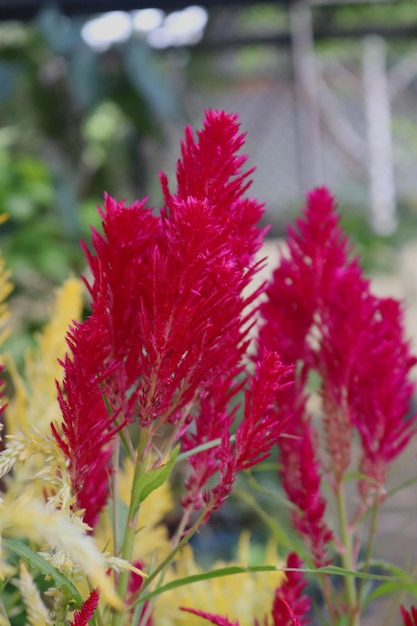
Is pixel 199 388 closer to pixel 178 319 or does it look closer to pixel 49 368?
pixel 178 319

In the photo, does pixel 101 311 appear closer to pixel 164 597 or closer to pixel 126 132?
pixel 164 597

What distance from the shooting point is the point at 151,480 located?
1.16ft

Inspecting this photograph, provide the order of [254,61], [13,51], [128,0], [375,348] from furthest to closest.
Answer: [254,61] < [13,51] < [128,0] < [375,348]

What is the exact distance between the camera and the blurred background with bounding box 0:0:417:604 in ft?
8.47

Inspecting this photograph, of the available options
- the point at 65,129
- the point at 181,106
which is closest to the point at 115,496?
the point at 181,106

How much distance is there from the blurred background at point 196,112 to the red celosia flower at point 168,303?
173cm

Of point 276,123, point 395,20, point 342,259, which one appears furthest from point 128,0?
point 342,259

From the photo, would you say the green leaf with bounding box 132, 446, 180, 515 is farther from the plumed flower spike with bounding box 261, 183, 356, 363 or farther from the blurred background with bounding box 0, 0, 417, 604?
the blurred background with bounding box 0, 0, 417, 604

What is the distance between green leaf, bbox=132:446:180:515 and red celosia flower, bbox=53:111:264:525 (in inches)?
0.9

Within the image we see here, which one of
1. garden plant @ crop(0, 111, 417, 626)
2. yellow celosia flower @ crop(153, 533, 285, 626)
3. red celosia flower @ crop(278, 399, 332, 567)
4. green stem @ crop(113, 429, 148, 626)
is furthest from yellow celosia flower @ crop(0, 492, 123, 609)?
yellow celosia flower @ crop(153, 533, 285, 626)

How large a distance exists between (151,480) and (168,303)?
0.26 feet

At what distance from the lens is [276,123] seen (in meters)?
3.55

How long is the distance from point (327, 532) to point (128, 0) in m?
2.52

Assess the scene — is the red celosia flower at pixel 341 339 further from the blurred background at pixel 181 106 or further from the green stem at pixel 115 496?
the blurred background at pixel 181 106
